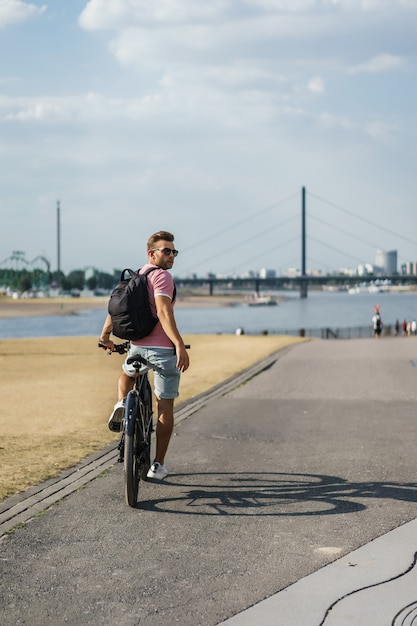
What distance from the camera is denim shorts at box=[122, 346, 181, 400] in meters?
5.88

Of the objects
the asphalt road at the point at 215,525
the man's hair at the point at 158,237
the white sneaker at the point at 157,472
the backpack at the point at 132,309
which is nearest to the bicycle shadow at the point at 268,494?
the asphalt road at the point at 215,525

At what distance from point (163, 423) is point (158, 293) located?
103 cm

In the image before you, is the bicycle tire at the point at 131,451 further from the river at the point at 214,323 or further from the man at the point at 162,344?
Answer: the river at the point at 214,323

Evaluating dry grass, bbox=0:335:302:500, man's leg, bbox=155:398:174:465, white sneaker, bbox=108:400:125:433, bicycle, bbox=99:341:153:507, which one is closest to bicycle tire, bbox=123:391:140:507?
bicycle, bbox=99:341:153:507

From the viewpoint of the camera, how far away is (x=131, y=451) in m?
5.36

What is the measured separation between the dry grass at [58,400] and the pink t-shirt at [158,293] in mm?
1482

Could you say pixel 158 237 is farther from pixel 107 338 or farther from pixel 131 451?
pixel 131 451

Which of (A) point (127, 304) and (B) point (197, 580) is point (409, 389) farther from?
(B) point (197, 580)

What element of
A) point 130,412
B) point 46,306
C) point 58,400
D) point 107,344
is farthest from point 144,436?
point 46,306

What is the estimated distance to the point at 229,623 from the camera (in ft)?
11.6

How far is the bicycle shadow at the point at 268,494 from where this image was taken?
5.49 meters

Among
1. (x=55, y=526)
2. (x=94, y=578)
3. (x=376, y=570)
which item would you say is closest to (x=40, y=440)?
(x=55, y=526)

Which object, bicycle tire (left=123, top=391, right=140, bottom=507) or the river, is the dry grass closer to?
bicycle tire (left=123, top=391, right=140, bottom=507)

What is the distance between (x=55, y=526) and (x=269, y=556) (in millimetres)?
1403
